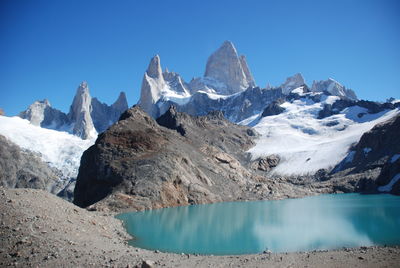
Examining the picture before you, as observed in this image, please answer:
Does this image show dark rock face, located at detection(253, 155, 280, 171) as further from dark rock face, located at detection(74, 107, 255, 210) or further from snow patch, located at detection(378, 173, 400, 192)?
snow patch, located at detection(378, 173, 400, 192)

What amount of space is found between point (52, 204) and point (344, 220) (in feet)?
115

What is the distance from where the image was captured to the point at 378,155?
392 ft

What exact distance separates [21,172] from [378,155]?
Result: 137079 millimetres

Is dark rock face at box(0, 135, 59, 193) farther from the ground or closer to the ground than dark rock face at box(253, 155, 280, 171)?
closer to the ground

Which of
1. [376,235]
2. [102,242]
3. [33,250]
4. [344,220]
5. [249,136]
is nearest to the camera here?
[33,250]

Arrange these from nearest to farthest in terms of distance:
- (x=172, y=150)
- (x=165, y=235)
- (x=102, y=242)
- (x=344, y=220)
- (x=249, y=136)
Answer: (x=102, y=242) < (x=165, y=235) < (x=344, y=220) < (x=172, y=150) < (x=249, y=136)

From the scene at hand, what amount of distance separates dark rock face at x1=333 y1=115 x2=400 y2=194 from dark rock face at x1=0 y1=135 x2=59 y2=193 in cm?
12056

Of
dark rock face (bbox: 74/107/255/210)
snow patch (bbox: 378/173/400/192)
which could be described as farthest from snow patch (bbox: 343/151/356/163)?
dark rock face (bbox: 74/107/255/210)

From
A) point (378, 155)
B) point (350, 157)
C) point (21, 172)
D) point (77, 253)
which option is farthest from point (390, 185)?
point (21, 172)

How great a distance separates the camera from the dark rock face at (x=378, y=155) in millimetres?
101812

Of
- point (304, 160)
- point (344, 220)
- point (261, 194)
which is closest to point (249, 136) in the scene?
point (304, 160)

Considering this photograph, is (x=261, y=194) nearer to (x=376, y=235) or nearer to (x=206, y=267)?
(x=376, y=235)

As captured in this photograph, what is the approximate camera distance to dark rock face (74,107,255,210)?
76625mm

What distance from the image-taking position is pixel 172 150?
9300 centimetres
